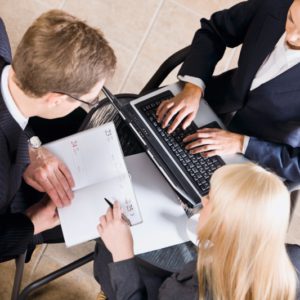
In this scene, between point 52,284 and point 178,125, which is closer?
point 178,125

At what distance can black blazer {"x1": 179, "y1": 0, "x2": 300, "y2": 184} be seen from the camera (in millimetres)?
1398

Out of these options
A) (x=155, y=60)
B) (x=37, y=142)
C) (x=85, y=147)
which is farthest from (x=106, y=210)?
(x=155, y=60)

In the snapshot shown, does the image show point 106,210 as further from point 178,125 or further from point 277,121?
point 277,121

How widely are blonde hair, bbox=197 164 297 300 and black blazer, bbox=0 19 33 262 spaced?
1.82ft

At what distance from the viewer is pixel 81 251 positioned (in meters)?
2.06

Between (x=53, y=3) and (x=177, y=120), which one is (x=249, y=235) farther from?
(x=53, y=3)

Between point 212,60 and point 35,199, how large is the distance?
0.79m

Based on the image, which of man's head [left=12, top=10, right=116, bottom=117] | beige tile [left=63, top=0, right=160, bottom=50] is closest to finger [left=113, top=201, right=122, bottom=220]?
man's head [left=12, top=10, right=116, bottom=117]

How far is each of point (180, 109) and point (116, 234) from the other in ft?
1.53

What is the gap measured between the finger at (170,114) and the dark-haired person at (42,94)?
27 centimetres

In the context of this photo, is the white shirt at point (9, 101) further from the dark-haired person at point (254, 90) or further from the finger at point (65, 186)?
the dark-haired person at point (254, 90)

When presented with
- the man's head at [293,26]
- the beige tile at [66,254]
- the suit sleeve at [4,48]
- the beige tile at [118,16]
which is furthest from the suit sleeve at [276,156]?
the beige tile at [118,16]

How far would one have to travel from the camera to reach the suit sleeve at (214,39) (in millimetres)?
1519

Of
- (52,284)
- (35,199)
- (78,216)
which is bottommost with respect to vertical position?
(52,284)
